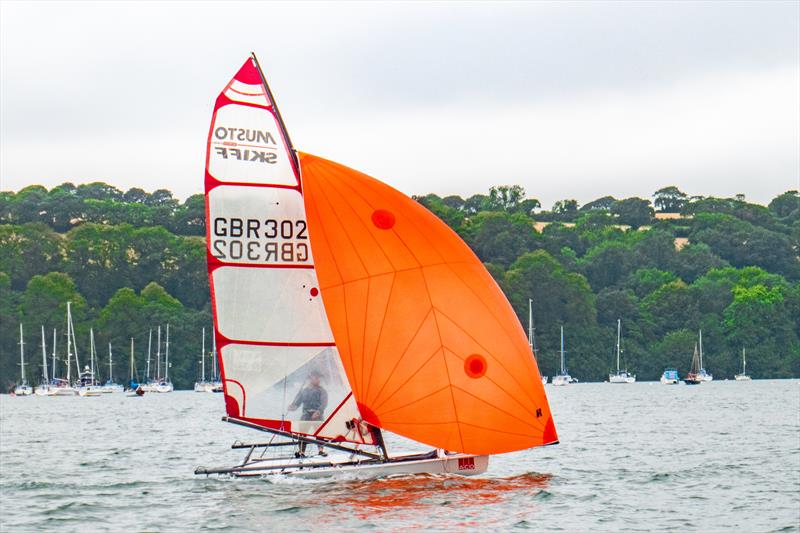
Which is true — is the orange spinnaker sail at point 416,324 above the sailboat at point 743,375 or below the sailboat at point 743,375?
above

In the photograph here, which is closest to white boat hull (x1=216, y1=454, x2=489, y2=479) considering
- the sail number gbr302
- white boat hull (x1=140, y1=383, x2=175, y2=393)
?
the sail number gbr302

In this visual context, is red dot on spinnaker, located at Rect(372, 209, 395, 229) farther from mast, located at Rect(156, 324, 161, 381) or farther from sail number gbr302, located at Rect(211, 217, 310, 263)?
mast, located at Rect(156, 324, 161, 381)

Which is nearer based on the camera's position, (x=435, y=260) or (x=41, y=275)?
(x=435, y=260)

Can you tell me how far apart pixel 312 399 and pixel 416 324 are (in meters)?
2.69

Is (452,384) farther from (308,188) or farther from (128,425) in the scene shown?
(128,425)

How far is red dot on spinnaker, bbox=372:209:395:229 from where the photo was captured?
3041 centimetres

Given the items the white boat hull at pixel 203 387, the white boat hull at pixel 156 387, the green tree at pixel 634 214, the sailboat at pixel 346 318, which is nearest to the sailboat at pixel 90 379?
the white boat hull at pixel 156 387

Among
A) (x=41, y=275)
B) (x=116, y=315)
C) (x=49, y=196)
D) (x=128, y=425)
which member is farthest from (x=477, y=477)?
(x=49, y=196)

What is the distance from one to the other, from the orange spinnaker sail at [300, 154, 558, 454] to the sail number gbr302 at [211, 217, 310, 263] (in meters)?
0.41

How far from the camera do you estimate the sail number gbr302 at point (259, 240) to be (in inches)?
1185

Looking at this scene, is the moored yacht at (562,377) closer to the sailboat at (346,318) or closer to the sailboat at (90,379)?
the sailboat at (90,379)

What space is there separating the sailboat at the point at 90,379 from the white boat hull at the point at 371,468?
9465 centimetres

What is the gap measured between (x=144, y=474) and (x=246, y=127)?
11829 mm

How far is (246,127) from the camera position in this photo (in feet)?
98.4
